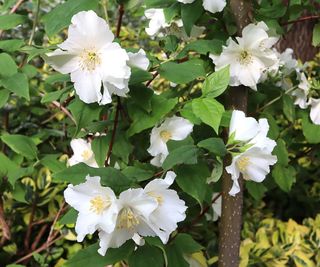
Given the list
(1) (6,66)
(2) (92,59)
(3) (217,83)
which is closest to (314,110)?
(3) (217,83)

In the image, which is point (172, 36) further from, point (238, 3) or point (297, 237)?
point (297, 237)

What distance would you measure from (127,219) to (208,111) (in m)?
0.26

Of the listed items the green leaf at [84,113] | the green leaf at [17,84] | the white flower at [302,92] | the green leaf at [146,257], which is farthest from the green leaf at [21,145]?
the white flower at [302,92]

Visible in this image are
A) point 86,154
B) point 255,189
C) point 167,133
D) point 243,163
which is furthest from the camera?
point 255,189

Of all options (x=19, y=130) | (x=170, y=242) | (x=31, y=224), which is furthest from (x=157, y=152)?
(x=19, y=130)

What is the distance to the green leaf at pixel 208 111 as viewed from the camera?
988 mm

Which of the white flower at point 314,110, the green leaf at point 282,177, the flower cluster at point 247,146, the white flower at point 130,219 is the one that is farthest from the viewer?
the green leaf at point 282,177

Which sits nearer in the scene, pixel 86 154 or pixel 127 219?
pixel 127 219

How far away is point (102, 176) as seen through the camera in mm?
962

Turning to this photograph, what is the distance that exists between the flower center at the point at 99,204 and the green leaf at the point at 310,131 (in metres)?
0.79

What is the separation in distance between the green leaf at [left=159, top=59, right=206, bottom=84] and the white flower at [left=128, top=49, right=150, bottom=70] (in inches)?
3.9

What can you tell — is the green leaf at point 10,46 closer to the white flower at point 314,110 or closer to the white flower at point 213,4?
the white flower at point 213,4

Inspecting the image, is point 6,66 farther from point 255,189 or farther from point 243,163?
point 255,189

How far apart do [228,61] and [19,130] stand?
1.17 metres
